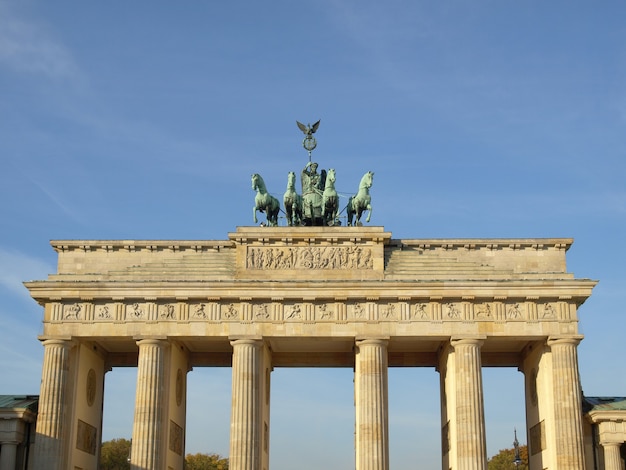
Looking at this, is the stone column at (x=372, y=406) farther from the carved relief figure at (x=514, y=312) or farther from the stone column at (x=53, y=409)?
the stone column at (x=53, y=409)

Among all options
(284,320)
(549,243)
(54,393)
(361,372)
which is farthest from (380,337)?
(54,393)

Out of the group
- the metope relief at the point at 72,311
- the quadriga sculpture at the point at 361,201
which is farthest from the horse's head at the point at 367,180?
the metope relief at the point at 72,311

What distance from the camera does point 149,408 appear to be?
47031 mm

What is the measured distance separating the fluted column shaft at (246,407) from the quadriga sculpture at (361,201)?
9057 millimetres

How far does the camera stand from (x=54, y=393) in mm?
47000

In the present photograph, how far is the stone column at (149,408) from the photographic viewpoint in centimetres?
4638

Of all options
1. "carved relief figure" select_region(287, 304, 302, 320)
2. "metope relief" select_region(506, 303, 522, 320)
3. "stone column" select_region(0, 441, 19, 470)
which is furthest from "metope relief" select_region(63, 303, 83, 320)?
"metope relief" select_region(506, 303, 522, 320)

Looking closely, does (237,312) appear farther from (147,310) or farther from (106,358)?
(106,358)

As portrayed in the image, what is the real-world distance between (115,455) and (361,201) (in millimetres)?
55685

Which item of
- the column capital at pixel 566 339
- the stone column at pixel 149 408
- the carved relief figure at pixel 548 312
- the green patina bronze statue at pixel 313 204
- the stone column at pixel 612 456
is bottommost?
the stone column at pixel 612 456

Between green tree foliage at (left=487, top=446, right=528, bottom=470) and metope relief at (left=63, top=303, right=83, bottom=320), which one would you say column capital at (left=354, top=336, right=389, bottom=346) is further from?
green tree foliage at (left=487, top=446, right=528, bottom=470)

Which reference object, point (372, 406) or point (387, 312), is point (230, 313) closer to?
point (387, 312)

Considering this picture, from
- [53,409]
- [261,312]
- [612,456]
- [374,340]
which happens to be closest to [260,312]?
[261,312]

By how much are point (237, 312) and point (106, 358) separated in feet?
34.4
